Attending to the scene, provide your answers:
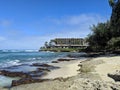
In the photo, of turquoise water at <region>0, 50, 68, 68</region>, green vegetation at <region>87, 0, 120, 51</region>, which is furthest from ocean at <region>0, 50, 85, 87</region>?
green vegetation at <region>87, 0, 120, 51</region>

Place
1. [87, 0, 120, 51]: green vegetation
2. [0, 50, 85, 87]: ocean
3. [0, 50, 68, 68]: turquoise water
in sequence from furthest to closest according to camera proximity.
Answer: [87, 0, 120, 51]: green vegetation < [0, 50, 68, 68]: turquoise water < [0, 50, 85, 87]: ocean

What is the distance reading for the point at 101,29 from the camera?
282 ft

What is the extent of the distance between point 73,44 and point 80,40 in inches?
223

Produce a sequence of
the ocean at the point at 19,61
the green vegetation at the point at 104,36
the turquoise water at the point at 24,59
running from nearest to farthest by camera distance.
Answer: the ocean at the point at 19,61 → the turquoise water at the point at 24,59 → the green vegetation at the point at 104,36

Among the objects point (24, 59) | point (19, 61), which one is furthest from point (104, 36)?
point (19, 61)

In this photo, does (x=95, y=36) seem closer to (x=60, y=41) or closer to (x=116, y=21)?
(x=116, y=21)

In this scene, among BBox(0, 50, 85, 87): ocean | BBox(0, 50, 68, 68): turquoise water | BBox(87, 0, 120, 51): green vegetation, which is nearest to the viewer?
BBox(0, 50, 85, 87): ocean

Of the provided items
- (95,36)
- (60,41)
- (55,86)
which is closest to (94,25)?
(95,36)

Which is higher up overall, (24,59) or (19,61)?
(24,59)

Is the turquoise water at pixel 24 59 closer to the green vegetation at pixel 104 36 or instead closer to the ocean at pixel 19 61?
the ocean at pixel 19 61

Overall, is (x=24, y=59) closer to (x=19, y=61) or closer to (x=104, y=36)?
(x=19, y=61)

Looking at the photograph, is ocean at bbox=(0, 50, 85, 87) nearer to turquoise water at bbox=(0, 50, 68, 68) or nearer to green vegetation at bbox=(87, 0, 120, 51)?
turquoise water at bbox=(0, 50, 68, 68)

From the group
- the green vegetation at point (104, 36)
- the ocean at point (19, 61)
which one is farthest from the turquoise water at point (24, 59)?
the green vegetation at point (104, 36)

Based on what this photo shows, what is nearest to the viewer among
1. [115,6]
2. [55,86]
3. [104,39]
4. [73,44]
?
[55,86]
